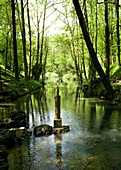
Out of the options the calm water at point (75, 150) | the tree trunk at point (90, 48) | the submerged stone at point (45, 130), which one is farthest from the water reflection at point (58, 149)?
the tree trunk at point (90, 48)

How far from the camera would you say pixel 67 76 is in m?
98.1

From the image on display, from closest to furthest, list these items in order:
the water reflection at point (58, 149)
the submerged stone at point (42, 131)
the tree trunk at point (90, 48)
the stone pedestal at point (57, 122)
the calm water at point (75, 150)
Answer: the calm water at point (75, 150) < the water reflection at point (58, 149) < the submerged stone at point (42, 131) < the stone pedestal at point (57, 122) < the tree trunk at point (90, 48)

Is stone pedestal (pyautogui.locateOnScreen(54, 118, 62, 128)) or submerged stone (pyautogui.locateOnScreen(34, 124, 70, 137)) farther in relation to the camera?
stone pedestal (pyautogui.locateOnScreen(54, 118, 62, 128))

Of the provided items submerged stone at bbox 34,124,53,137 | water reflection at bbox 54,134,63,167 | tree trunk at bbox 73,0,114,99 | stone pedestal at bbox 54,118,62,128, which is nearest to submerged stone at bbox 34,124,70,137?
submerged stone at bbox 34,124,53,137

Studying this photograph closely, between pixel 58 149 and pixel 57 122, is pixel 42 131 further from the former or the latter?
pixel 58 149

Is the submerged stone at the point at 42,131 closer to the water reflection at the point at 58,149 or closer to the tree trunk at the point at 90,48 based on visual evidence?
the water reflection at the point at 58,149

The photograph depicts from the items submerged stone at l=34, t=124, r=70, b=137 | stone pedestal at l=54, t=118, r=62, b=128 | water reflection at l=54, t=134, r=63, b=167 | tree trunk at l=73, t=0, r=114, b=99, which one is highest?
tree trunk at l=73, t=0, r=114, b=99

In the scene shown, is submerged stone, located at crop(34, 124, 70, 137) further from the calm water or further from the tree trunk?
the tree trunk

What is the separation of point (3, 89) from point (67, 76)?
75.2 meters

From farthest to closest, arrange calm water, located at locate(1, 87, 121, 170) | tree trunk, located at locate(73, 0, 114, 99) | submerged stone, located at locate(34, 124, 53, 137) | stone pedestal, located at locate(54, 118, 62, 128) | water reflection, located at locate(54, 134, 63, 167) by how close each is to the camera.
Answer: tree trunk, located at locate(73, 0, 114, 99)
stone pedestal, located at locate(54, 118, 62, 128)
submerged stone, located at locate(34, 124, 53, 137)
water reflection, located at locate(54, 134, 63, 167)
calm water, located at locate(1, 87, 121, 170)

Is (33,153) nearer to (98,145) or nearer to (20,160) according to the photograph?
(20,160)

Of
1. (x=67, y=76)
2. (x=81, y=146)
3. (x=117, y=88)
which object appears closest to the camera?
(x=81, y=146)

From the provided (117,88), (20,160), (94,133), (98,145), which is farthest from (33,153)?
(117,88)

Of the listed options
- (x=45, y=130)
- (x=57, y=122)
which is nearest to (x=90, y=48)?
(x=57, y=122)
